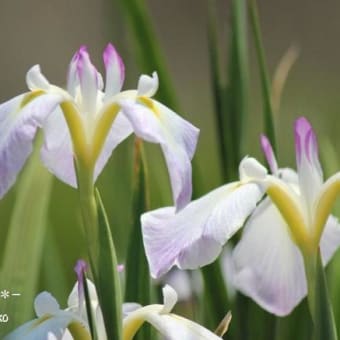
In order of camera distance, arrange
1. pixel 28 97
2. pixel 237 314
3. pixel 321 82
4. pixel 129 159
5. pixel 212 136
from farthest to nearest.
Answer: pixel 321 82 < pixel 212 136 < pixel 129 159 < pixel 237 314 < pixel 28 97

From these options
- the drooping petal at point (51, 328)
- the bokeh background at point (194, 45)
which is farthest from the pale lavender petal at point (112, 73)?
the bokeh background at point (194, 45)

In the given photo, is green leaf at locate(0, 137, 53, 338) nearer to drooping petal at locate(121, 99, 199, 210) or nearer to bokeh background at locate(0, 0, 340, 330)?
drooping petal at locate(121, 99, 199, 210)

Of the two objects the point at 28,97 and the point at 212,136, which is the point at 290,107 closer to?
the point at 212,136

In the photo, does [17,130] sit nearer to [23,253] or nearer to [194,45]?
[23,253]

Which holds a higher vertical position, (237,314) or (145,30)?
(145,30)

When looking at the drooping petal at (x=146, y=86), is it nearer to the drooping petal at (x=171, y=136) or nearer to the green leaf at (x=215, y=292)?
the drooping petal at (x=171, y=136)

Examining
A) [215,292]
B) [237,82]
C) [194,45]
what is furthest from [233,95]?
[194,45]

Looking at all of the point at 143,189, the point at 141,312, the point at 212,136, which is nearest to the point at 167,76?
the point at 143,189

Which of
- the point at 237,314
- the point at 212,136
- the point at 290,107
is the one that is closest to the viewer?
the point at 237,314
